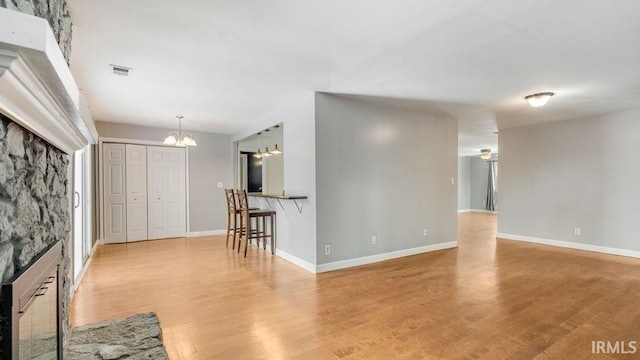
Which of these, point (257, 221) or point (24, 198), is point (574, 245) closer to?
point (257, 221)

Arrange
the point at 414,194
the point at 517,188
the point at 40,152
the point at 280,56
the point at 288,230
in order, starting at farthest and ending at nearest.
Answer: the point at 517,188 → the point at 414,194 → the point at 288,230 → the point at 280,56 → the point at 40,152

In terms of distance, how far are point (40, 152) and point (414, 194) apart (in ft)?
15.2

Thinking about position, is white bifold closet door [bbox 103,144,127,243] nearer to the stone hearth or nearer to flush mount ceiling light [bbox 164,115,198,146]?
flush mount ceiling light [bbox 164,115,198,146]

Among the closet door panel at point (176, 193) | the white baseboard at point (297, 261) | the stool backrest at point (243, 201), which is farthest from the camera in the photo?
the closet door panel at point (176, 193)

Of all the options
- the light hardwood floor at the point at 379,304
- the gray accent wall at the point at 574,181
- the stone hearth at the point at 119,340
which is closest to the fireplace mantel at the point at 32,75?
the stone hearth at the point at 119,340

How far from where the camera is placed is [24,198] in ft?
4.01

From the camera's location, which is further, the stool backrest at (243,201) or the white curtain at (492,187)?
the white curtain at (492,187)

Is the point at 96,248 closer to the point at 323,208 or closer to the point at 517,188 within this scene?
the point at 323,208

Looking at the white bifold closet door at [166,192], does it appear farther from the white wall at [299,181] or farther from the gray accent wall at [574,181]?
the gray accent wall at [574,181]

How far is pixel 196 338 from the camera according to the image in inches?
91.4

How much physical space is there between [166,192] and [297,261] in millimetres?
3806

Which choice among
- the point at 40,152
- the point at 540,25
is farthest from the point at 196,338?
the point at 540,25

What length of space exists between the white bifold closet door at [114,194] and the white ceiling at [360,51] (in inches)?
68.6

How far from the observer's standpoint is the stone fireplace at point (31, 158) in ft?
2.48
